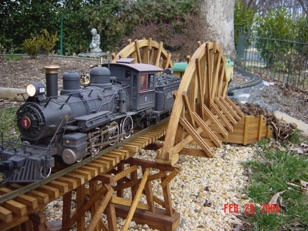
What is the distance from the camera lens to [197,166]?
7.82 meters

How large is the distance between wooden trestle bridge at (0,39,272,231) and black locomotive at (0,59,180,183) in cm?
22

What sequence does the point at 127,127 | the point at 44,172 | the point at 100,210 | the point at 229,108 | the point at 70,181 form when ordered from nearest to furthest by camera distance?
1. the point at 44,172
2. the point at 70,181
3. the point at 100,210
4. the point at 127,127
5. the point at 229,108

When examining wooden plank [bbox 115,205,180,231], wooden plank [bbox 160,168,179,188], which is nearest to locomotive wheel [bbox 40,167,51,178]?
wooden plank [bbox 160,168,179,188]

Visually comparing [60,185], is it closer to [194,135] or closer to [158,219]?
[158,219]

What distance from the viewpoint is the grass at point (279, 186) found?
5730 millimetres

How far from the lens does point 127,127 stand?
5.28 meters

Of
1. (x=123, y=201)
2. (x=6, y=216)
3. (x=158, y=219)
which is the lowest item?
(x=158, y=219)

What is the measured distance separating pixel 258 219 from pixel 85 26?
16.4 metres

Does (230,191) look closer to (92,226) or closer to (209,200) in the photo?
(209,200)

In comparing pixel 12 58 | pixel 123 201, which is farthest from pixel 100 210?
pixel 12 58

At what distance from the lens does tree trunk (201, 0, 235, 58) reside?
1766 cm

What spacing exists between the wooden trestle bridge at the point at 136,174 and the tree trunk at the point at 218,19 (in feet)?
33.3

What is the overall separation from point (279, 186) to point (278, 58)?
1354cm

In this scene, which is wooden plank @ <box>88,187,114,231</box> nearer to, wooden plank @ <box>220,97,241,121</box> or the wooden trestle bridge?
the wooden trestle bridge
